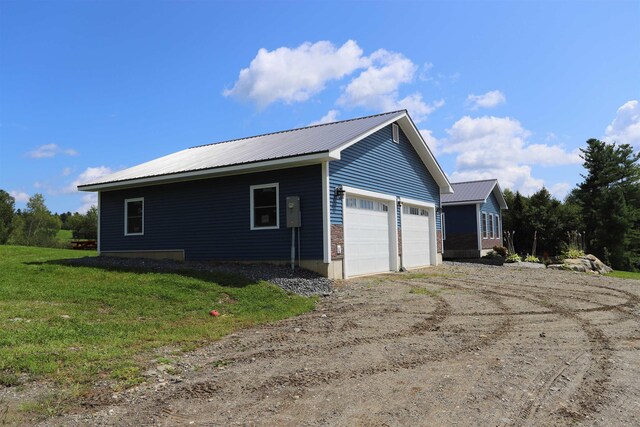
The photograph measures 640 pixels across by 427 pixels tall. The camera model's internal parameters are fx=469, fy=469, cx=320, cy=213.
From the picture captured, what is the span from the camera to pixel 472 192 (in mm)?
27938

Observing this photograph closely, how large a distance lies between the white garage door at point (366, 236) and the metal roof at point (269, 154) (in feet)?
6.67

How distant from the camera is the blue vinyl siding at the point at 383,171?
13.4 m

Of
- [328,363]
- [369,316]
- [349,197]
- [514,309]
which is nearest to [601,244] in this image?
[349,197]

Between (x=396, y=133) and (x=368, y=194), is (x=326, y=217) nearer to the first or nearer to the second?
(x=368, y=194)

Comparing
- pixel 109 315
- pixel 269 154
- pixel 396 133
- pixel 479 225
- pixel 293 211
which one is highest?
pixel 396 133

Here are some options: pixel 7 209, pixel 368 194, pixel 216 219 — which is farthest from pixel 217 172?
pixel 7 209

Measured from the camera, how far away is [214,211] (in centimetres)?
1477

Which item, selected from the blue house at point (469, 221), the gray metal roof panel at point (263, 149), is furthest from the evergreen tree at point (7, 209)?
the blue house at point (469, 221)

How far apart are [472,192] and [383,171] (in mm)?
13917

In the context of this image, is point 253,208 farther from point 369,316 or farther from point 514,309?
point 514,309

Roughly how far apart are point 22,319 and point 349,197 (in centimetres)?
911

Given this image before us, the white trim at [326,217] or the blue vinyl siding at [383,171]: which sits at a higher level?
the blue vinyl siding at [383,171]

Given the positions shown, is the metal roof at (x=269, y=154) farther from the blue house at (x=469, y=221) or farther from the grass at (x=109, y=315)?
the blue house at (x=469, y=221)

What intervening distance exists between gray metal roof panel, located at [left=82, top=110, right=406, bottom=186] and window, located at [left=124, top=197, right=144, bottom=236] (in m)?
0.96
